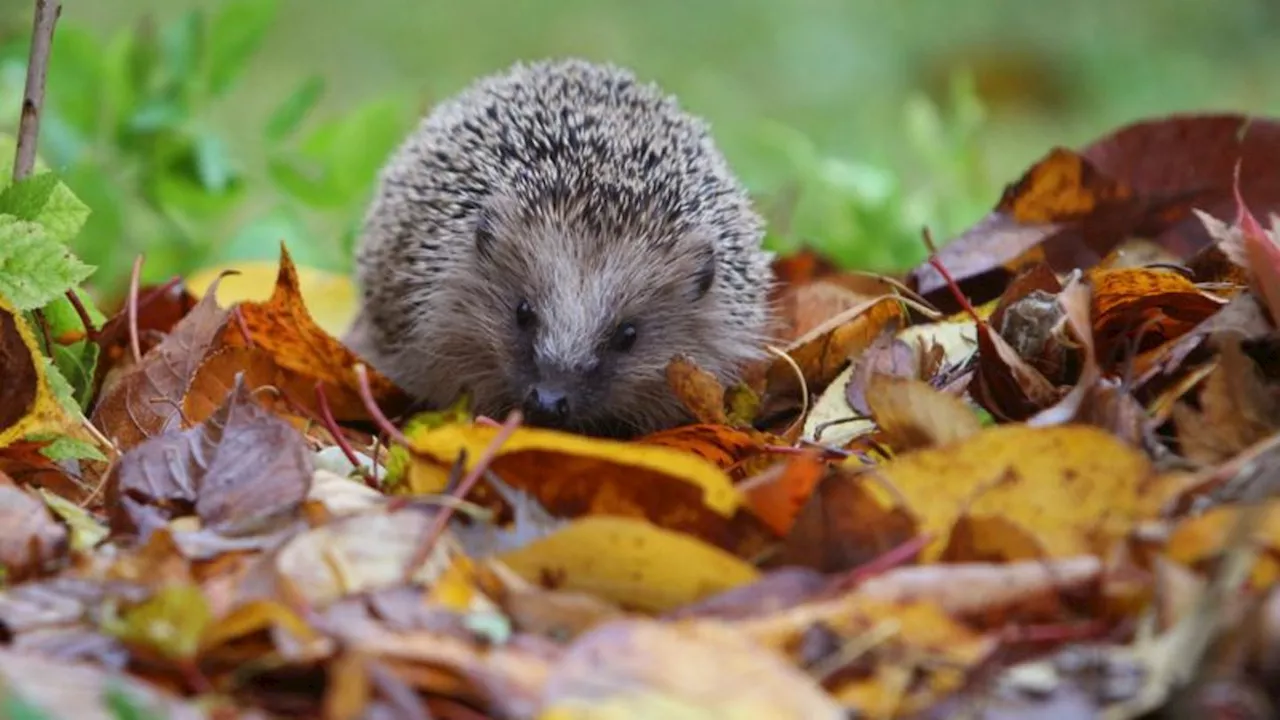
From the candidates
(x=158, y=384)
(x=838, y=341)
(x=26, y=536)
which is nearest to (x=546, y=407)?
(x=838, y=341)

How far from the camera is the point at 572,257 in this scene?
129 inches

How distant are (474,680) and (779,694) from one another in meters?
0.31

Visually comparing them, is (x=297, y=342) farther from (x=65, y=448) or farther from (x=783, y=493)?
(x=783, y=493)

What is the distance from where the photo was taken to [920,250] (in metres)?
4.47

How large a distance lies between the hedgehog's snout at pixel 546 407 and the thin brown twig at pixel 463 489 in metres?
0.91

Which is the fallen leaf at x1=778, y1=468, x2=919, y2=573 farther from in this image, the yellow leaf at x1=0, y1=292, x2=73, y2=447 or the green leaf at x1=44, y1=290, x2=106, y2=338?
the green leaf at x1=44, y1=290, x2=106, y2=338

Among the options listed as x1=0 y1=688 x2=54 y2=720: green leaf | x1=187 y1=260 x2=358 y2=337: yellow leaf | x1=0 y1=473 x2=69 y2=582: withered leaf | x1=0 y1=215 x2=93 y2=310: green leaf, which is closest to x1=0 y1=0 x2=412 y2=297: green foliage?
x1=187 y1=260 x2=358 y2=337: yellow leaf

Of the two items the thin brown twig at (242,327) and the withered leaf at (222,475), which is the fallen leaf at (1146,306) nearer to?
the withered leaf at (222,475)

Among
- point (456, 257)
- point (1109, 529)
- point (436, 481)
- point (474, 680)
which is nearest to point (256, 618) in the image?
point (474, 680)

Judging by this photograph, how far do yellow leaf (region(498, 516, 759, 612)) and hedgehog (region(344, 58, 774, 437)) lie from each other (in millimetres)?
1205

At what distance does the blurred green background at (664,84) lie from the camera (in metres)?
4.23

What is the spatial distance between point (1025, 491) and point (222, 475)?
1.09m

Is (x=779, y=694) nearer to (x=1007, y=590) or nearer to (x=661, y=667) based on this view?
(x=661, y=667)

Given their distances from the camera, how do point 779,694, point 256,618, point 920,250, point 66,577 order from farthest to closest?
point 920,250
point 66,577
point 256,618
point 779,694
